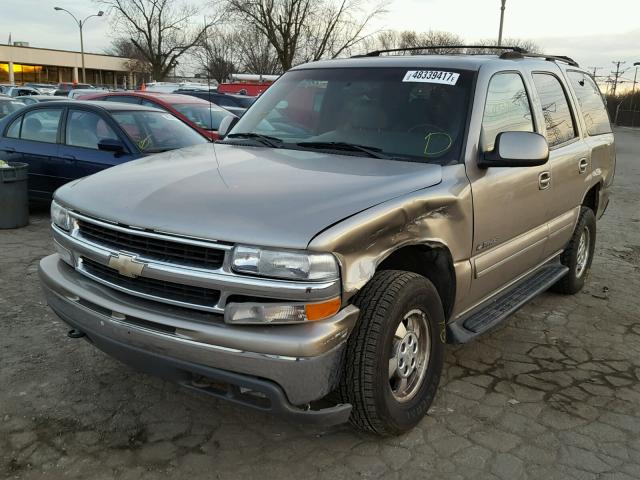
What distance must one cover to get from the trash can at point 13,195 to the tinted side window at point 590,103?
6221 millimetres

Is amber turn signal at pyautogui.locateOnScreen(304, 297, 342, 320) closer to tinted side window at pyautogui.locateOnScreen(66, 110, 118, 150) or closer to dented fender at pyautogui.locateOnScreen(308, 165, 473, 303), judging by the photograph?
dented fender at pyautogui.locateOnScreen(308, 165, 473, 303)

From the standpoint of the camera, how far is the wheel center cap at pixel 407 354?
9.51 ft

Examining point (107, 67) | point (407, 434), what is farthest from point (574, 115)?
point (107, 67)

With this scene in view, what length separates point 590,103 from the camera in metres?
5.19

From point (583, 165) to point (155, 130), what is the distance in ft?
16.6

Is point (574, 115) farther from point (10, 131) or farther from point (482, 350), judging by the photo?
point (10, 131)

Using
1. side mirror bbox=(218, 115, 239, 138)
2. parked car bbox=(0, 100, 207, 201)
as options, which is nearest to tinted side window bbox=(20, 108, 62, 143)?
parked car bbox=(0, 100, 207, 201)

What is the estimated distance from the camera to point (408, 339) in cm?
296

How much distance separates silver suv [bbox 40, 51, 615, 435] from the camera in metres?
2.41

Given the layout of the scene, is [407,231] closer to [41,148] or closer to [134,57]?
[41,148]

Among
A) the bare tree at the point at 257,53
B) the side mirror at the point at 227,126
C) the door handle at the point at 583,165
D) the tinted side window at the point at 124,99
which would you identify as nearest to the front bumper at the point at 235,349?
the side mirror at the point at 227,126

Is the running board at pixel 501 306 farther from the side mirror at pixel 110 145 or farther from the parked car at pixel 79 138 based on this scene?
the side mirror at pixel 110 145

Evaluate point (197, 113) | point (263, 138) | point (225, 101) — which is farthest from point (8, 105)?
point (263, 138)

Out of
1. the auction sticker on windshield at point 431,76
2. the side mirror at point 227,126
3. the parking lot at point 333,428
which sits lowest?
the parking lot at point 333,428
